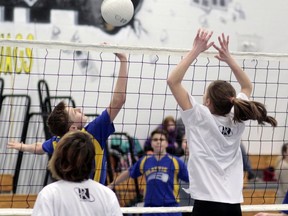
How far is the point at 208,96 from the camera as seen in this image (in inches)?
211

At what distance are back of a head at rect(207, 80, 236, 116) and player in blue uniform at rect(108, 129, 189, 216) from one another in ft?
9.72

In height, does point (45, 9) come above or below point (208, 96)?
above

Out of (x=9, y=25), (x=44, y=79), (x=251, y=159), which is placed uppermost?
(x=9, y=25)

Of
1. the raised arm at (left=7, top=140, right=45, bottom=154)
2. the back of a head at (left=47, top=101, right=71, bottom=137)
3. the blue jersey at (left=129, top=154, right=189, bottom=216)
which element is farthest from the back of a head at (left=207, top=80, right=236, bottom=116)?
the blue jersey at (left=129, top=154, right=189, bottom=216)

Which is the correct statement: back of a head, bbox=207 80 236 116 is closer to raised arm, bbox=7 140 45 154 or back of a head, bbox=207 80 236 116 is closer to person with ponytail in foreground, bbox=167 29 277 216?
person with ponytail in foreground, bbox=167 29 277 216

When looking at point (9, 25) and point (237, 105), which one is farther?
point (9, 25)

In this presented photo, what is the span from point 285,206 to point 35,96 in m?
5.21

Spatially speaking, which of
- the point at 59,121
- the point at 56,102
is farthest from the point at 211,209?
the point at 56,102

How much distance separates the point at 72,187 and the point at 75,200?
77 mm

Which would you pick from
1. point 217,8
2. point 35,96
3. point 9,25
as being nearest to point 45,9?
point 9,25

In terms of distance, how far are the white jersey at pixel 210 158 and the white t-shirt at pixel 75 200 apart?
0.87 m

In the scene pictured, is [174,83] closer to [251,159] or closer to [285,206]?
[285,206]

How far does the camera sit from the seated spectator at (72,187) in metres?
4.36

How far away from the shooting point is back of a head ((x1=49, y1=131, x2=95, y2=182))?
440 cm
